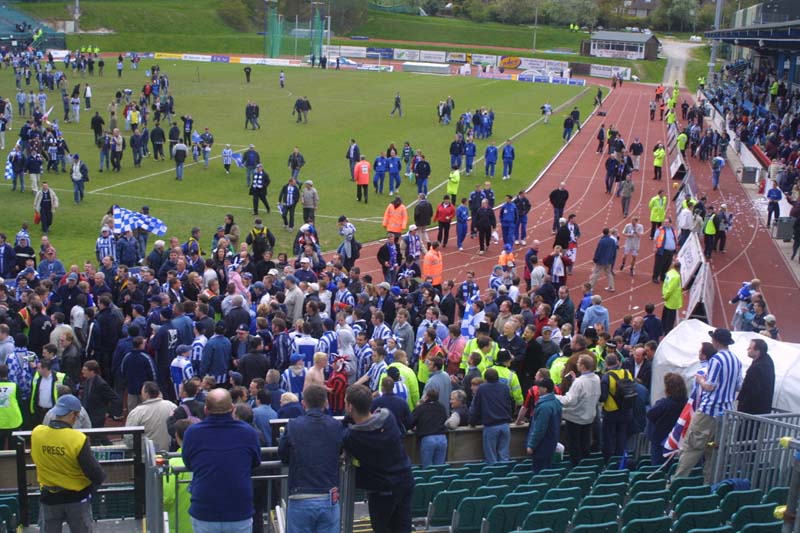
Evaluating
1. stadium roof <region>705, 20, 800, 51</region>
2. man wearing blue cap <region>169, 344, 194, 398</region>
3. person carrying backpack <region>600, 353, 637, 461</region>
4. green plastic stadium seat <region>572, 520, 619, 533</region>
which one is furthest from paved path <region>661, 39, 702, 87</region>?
green plastic stadium seat <region>572, 520, 619, 533</region>

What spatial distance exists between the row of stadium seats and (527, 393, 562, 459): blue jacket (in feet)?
1.33

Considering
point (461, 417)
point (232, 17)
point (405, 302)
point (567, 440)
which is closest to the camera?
point (461, 417)

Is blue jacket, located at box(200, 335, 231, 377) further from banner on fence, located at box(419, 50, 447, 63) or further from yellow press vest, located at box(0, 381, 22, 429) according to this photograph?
banner on fence, located at box(419, 50, 447, 63)

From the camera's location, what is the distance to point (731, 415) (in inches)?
364

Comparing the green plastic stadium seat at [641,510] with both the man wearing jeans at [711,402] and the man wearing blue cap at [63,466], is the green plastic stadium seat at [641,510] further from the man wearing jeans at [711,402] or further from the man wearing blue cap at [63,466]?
the man wearing blue cap at [63,466]

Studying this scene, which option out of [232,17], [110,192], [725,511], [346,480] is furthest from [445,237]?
[232,17]

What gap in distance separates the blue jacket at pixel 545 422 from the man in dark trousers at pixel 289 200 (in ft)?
49.1

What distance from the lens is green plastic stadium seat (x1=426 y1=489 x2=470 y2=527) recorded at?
26.1 feet

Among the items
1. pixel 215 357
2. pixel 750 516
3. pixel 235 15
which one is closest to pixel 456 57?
pixel 235 15

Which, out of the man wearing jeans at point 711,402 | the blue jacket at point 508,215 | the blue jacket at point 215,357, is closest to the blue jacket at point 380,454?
the man wearing jeans at point 711,402

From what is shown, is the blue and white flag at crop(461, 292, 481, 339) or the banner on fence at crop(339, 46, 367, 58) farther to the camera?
the banner on fence at crop(339, 46, 367, 58)

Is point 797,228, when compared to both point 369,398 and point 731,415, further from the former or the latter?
point 369,398

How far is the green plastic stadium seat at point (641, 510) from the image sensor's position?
295 inches

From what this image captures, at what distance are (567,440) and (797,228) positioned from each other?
1619 cm
